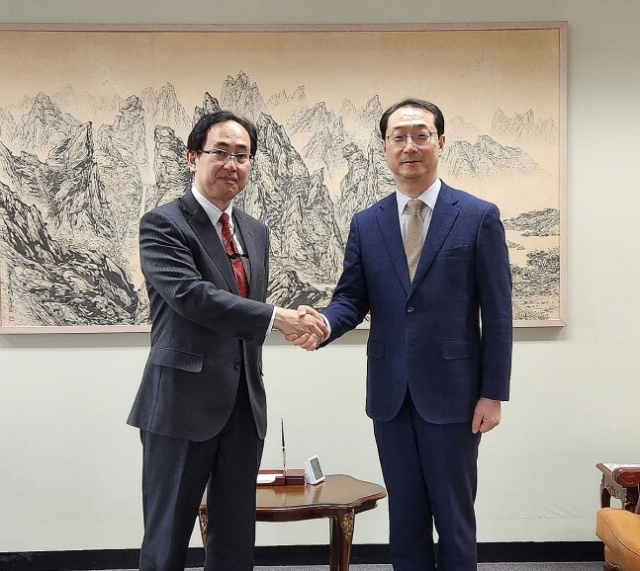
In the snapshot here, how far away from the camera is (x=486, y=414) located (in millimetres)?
2170

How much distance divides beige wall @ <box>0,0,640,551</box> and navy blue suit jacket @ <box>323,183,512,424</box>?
1.28 meters

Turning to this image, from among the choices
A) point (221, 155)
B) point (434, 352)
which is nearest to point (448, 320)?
point (434, 352)

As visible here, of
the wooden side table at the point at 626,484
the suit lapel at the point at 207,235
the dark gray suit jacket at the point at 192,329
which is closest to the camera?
the dark gray suit jacket at the point at 192,329

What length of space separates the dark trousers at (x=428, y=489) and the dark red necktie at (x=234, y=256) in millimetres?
599

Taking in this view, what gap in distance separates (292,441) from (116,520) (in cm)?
91

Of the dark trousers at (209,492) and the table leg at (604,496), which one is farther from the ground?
the dark trousers at (209,492)

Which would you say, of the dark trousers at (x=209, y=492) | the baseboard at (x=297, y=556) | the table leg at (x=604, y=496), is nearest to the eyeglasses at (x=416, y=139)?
the dark trousers at (x=209, y=492)

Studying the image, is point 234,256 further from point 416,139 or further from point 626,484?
point 626,484

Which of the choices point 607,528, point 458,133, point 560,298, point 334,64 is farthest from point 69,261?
point 607,528

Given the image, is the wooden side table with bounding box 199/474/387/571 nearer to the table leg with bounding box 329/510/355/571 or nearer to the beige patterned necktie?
the table leg with bounding box 329/510/355/571

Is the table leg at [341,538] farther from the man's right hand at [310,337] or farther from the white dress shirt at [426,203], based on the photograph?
the white dress shirt at [426,203]

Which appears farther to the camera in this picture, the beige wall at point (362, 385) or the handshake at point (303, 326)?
the beige wall at point (362, 385)

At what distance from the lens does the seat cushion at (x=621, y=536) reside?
2547mm

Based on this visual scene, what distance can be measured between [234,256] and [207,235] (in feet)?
0.41
